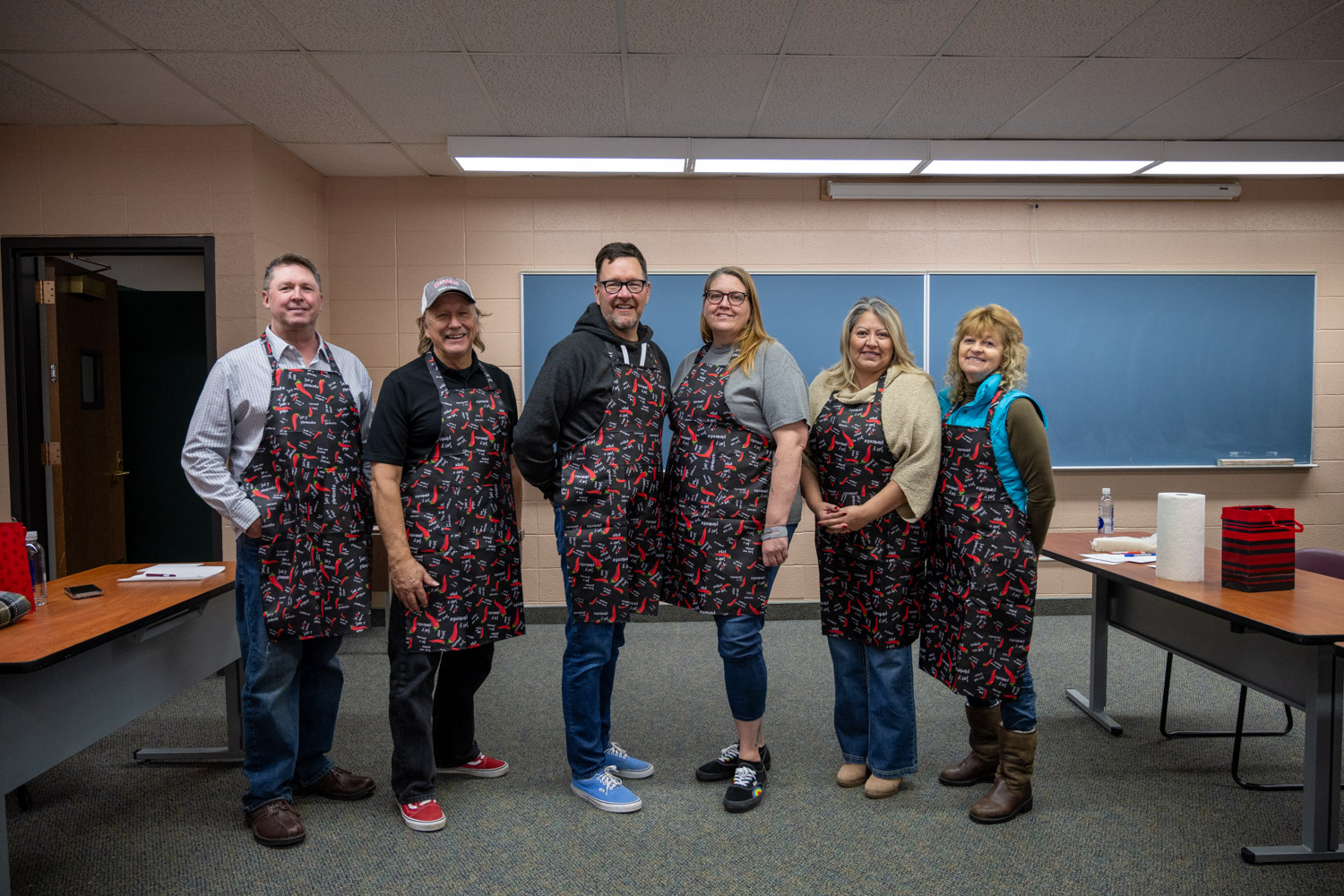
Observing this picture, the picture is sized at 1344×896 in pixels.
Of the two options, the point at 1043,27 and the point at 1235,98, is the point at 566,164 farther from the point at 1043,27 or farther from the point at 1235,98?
the point at 1235,98

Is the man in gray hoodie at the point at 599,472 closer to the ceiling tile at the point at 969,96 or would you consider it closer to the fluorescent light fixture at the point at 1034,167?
the ceiling tile at the point at 969,96

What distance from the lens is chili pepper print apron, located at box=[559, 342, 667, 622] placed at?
86.7 inches

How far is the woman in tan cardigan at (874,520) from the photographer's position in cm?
224

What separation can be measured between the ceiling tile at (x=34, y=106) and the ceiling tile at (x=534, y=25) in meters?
1.97

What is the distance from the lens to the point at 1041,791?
2.42 metres

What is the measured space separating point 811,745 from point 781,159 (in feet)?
9.76

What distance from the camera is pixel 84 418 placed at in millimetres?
4113

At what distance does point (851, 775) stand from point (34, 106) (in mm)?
4493

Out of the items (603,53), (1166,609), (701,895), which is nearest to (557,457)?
(701,895)

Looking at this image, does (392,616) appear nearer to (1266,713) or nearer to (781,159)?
(781,159)

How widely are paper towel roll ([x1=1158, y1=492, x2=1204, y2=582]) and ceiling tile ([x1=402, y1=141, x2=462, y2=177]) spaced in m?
3.64

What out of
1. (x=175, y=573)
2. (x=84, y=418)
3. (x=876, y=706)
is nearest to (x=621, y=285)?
(x=876, y=706)

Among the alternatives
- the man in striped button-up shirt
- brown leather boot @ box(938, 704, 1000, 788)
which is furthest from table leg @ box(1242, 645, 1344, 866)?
the man in striped button-up shirt

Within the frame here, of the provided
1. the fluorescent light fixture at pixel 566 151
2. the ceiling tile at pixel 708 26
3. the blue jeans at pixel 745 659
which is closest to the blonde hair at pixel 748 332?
the blue jeans at pixel 745 659
